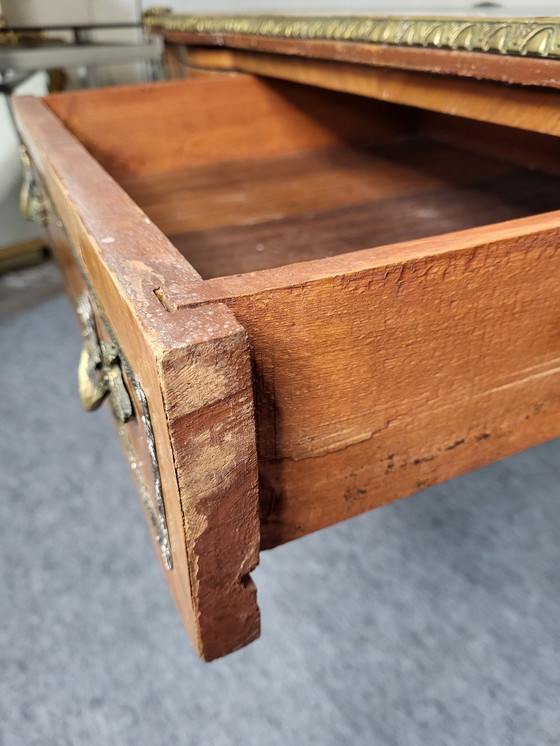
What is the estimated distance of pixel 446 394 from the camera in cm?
38

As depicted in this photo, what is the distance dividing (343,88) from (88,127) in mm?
319

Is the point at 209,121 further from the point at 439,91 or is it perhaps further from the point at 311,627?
the point at 311,627

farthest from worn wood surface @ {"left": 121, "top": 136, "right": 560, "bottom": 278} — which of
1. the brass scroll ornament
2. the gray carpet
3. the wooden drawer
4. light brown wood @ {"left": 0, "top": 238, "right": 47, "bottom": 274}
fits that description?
light brown wood @ {"left": 0, "top": 238, "right": 47, "bottom": 274}

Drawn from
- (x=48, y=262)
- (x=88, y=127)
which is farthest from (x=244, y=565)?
(x=48, y=262)

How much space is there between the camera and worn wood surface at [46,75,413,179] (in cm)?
75

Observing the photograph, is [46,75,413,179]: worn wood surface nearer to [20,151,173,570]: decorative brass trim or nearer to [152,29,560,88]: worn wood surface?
[152,29,560,88]: worn wood surface

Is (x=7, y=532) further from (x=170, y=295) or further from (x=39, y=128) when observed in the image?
(x=170, y=295)

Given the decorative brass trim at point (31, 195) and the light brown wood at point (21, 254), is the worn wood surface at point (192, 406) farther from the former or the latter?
the light brown wood at point (21, 254)

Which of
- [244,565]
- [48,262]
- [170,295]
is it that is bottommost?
[48,262]

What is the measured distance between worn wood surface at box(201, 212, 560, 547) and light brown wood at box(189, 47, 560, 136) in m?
0.13

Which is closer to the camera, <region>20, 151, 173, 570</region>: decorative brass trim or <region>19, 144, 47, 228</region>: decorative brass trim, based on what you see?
<region>20, 151, 173, 570</region>: decorative brass trim

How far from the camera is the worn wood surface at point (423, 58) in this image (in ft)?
1.29

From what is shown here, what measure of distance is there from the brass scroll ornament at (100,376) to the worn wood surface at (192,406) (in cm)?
5

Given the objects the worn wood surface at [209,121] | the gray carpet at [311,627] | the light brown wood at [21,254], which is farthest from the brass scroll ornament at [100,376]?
the light brown wood at [21,254]
